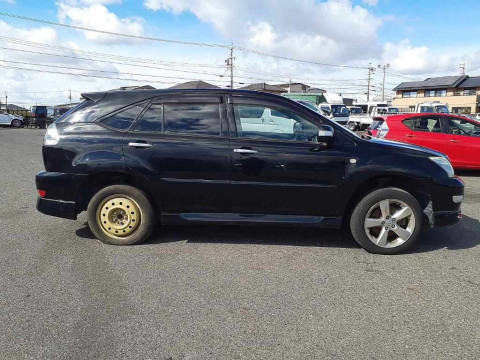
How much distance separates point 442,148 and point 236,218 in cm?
683

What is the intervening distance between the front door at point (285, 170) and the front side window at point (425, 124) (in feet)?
20.1

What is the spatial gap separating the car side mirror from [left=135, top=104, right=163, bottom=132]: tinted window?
1.69 m

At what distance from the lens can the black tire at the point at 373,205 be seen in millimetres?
4086

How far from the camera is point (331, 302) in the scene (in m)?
3.11

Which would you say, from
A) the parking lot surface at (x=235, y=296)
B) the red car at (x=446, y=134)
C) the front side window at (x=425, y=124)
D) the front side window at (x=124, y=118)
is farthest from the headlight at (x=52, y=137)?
the front side window at (x=425, y=124)

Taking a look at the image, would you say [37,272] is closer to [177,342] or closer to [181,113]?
[177,342]

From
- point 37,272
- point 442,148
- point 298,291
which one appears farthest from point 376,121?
point 37,272

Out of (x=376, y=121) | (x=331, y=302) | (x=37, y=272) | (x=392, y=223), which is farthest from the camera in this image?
(x=376, y=121)

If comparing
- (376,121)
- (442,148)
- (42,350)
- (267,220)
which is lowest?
(42,350)

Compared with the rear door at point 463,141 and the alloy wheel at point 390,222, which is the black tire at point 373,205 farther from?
the rear door at point 463,141

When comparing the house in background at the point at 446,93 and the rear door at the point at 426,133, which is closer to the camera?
the rear door at the point at 426,133

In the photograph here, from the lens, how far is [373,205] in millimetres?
4109

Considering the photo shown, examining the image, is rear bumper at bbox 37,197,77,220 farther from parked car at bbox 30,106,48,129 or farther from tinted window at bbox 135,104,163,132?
parked car at bbox 30,106,48,129

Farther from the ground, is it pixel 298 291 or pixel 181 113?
pixel 181 113
